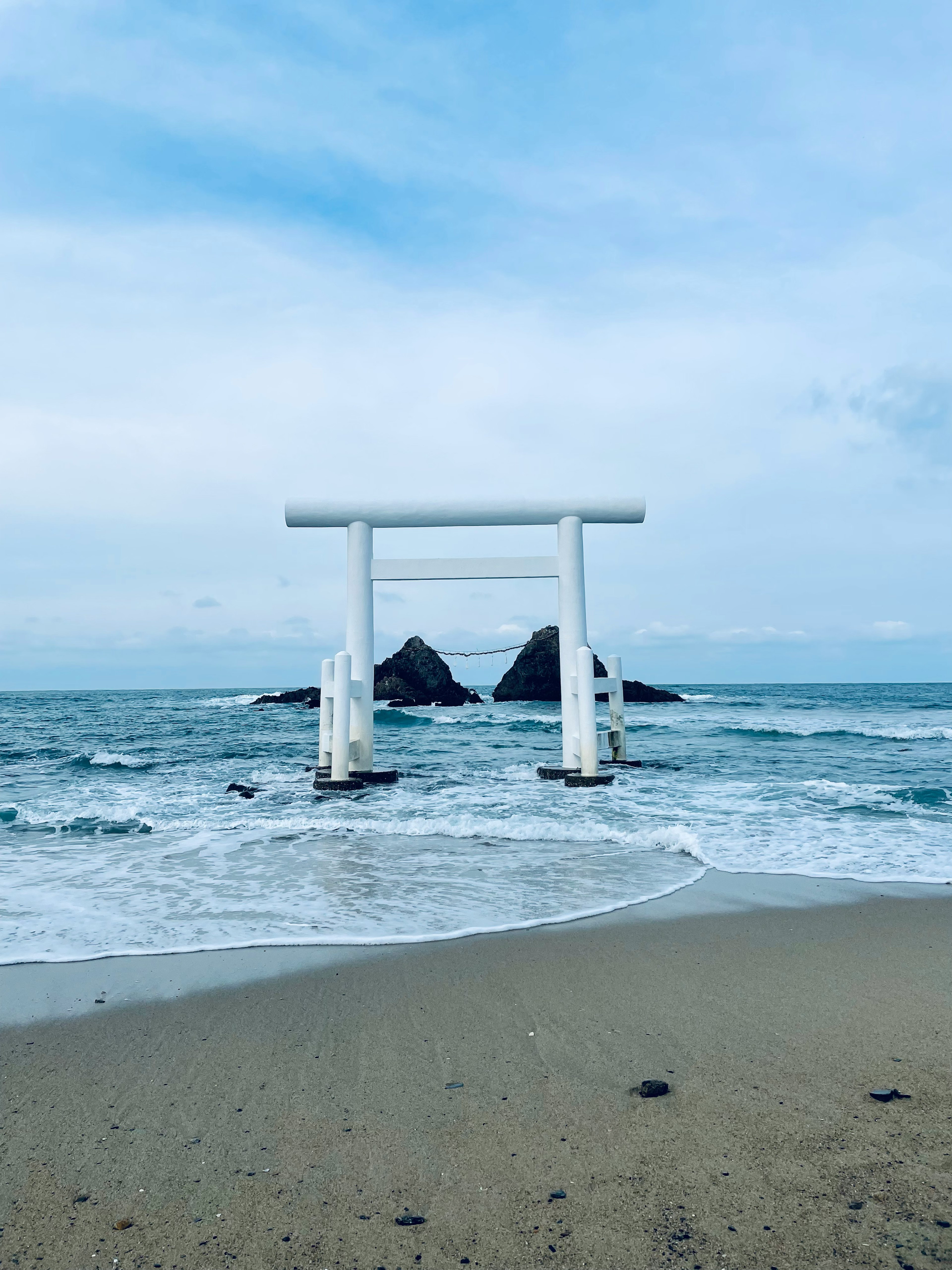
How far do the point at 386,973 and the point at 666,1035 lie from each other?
1225 millimetres

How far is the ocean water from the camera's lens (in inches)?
163

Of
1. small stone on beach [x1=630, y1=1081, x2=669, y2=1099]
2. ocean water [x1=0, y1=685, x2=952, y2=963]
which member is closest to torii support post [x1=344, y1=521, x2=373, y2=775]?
ocean water [x1=0, y1=685, x2=952, y2=963]

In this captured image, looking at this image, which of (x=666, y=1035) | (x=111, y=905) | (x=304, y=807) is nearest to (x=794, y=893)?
(x=666, y=1035)

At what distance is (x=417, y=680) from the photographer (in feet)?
111

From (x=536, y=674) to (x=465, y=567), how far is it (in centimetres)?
2518

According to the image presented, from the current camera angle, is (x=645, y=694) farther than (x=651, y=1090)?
Yes

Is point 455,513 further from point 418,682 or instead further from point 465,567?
point 418,682

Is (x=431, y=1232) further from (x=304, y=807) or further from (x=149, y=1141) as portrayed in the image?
(x=304, y=807)

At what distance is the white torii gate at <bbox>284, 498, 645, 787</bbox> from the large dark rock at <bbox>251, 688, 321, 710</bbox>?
2812 centimetres

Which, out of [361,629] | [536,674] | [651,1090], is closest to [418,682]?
[536,674]

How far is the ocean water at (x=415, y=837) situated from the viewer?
4129 millimetres

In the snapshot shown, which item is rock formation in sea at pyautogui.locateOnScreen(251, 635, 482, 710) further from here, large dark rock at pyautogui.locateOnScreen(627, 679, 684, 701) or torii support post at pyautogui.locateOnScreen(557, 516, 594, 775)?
torii support post at pyautogui.locateOnScreen(557, 516, 594, 775)

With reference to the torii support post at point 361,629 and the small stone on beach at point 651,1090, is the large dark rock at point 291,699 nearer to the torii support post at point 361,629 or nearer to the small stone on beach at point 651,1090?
the torii support post at point 361,629

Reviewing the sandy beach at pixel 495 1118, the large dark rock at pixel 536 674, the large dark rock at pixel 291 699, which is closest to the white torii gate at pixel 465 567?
the sandy beach at pixel 495 1118
